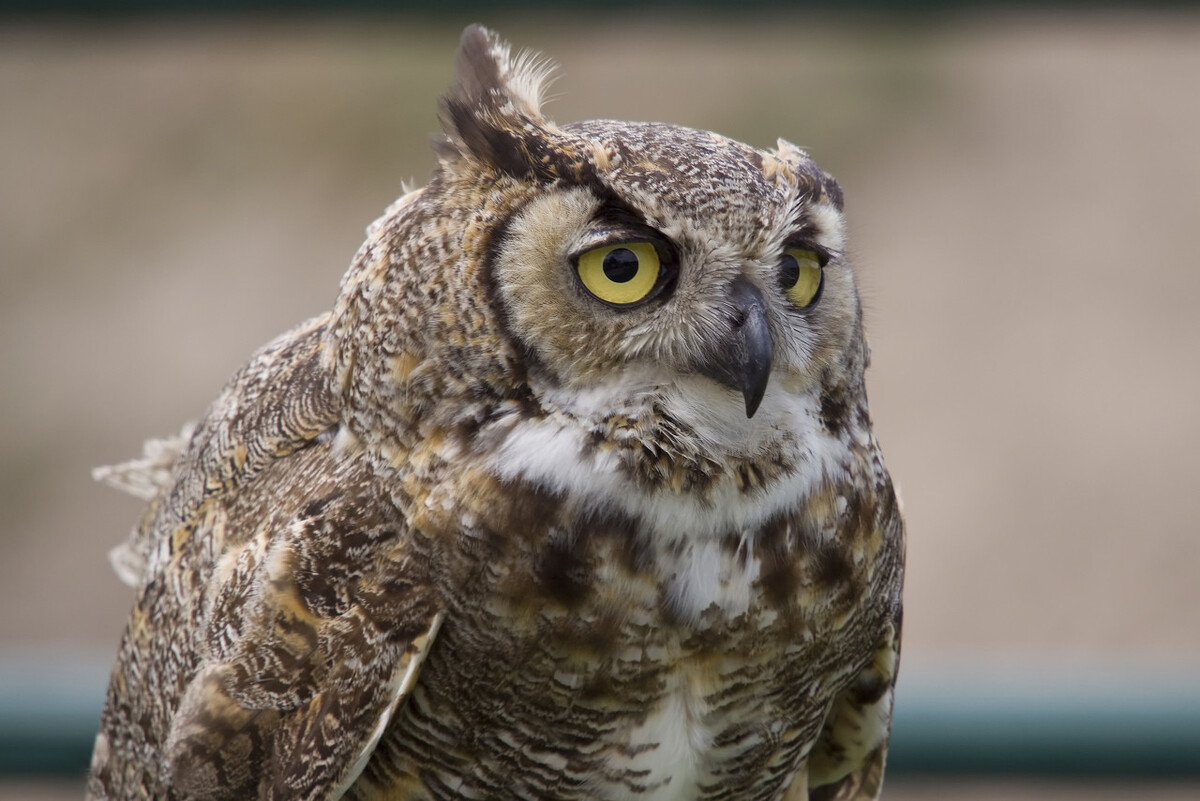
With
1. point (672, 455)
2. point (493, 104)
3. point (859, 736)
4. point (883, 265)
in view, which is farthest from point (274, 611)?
point (883, 265)

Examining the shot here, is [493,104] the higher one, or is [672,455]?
[493,104]

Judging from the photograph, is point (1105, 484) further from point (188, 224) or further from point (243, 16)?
point (243, 16)

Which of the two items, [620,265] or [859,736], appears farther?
[859,736]

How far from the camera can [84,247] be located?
11.2 m

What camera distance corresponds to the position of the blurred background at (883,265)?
8.38 metres

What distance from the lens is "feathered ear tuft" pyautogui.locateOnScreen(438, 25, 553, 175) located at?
157 centimetres

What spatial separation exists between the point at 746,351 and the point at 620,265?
154 mm

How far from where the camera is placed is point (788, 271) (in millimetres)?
1587

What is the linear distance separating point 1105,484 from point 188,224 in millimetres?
6714

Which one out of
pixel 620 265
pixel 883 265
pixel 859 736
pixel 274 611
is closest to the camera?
pixel 620 265

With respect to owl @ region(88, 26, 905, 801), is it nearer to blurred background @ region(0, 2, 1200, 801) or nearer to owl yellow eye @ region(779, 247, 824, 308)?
owl yellow eye @ region(779, 247, 824, 308)

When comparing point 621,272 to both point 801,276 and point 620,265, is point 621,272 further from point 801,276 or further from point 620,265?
point 801,276

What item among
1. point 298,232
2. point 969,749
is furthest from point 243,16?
point 298,232

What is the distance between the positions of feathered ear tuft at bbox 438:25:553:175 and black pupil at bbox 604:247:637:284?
0.45 feet
